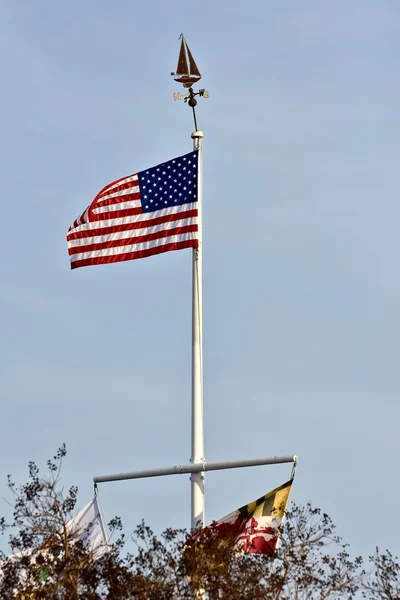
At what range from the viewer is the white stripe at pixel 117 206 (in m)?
34.9

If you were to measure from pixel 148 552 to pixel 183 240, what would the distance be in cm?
714

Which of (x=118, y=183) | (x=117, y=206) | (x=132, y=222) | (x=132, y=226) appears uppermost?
(x=118, y=183)

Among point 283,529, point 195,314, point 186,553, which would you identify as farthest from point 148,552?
point 195,314

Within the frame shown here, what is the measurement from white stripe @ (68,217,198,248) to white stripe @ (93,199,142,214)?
56cm

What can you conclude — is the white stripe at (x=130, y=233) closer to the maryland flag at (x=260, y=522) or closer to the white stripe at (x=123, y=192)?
the white stripe at (x=123, y=192)

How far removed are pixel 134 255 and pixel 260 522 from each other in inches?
245

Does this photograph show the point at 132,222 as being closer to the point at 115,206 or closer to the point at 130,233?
the point at 130,233

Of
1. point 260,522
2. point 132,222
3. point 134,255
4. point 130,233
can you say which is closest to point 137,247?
point 134,255

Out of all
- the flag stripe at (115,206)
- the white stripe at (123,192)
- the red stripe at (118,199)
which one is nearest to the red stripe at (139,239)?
the flag stripe at (115,206)

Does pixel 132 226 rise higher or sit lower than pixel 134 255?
higher

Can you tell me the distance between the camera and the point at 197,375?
109ft

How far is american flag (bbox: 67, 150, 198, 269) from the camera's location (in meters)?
34.3

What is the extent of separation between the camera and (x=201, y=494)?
3216 centimetres

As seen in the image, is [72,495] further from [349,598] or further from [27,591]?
[349,598]
